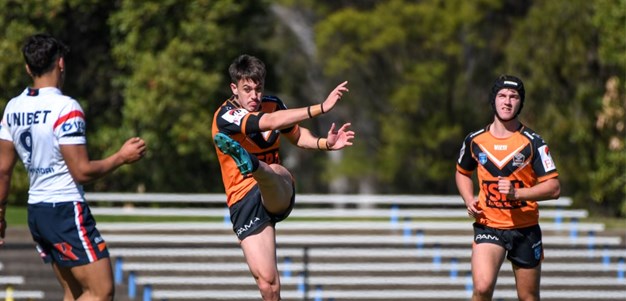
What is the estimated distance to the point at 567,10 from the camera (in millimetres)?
30484

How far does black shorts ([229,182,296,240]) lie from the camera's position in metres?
9.84

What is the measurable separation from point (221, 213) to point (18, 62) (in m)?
7.19

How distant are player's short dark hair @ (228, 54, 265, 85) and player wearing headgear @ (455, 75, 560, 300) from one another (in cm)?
194

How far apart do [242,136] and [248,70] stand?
1.74 ft

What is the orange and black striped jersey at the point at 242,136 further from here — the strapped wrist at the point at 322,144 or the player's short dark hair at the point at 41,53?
the player's short dark hair at the point at 41,53

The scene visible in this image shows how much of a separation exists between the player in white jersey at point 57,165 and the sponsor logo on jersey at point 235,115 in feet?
4.71

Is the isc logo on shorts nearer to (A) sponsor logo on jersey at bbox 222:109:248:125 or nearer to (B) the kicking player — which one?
(B) the kicking player

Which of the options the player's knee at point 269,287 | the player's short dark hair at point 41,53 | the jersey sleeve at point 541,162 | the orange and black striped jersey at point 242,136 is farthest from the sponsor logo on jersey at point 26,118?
the jersey sleeve at point 541,162

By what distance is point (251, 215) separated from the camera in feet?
32.3

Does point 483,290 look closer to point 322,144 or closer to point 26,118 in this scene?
point 322,144

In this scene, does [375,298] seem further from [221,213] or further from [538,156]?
[538,156]

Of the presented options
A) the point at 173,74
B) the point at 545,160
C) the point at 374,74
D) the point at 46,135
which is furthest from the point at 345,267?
the point at 374,74

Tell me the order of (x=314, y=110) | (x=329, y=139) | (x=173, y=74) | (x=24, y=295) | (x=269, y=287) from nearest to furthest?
(x=314, y=110), (x=269, y=287), (x=329, y=139), (x=24, y=295), (x=173, y=74)

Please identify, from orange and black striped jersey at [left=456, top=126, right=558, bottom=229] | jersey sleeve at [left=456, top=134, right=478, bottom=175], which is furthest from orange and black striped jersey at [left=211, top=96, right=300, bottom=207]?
orange and black striped jersey at [left=456, top=126, right=558, bottom=229]
